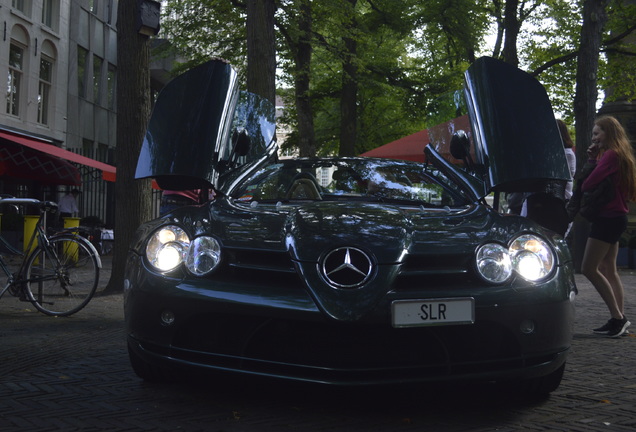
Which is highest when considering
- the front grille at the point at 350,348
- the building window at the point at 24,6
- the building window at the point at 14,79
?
the building window at the point at 24,6

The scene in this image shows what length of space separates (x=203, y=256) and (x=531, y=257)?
1546 mm

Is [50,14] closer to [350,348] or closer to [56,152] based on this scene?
[56,152]

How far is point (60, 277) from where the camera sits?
7621 millimetres

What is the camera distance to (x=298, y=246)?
3820 millimetres

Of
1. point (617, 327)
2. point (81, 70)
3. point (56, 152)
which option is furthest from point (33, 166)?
point (617, 327)

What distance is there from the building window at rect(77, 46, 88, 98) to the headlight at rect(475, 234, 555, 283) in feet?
82.2

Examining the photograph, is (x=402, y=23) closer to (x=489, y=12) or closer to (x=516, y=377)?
(x=489, y=12)

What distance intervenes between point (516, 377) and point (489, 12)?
21.6 m

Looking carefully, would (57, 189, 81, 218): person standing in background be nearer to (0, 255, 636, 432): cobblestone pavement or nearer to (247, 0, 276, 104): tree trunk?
(247, 0, 276, 104): tree trunk

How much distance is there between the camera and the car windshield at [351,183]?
5305 millimetres

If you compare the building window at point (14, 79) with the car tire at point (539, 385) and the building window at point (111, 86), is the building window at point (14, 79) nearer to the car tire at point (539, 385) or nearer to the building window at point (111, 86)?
the building window at point (111, 86)

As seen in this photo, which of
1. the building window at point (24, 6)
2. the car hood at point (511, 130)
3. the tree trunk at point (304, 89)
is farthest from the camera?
the building window at point (24, 6)

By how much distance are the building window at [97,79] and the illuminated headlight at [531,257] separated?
26.8m

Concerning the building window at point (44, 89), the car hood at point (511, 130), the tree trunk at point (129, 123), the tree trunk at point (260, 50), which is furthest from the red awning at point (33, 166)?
the car hood at point (511, 130)
